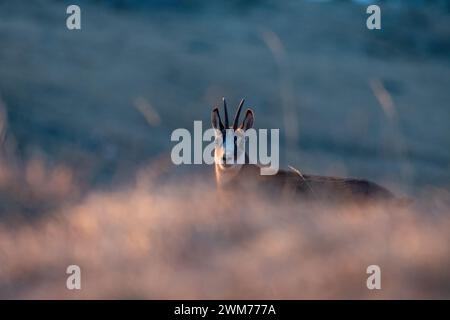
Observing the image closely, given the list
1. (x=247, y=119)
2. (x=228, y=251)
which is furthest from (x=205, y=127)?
(x=228, y=251)

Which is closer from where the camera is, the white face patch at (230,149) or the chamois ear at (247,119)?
the white face patch at (230,149)

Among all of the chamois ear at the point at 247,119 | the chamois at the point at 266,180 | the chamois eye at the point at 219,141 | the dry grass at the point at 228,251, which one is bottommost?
the dry grass at the point at 228,251

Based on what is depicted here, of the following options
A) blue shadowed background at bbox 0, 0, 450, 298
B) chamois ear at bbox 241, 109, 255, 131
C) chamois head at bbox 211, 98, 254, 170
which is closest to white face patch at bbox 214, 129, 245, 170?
chamois head at bbox 211, 98, 254, 170

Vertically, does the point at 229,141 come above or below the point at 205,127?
below

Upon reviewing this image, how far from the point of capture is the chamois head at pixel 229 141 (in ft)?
34.4

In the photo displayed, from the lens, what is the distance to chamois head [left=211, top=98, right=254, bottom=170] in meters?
10.5

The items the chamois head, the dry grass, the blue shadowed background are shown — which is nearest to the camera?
the dry grass

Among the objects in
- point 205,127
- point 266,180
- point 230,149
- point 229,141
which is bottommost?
point 266,180

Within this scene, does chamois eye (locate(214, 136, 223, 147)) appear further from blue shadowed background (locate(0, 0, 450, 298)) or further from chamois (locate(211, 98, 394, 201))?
blue shadowed background (locate(0, 0, 450, 298))

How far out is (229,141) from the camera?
1048 centimetres

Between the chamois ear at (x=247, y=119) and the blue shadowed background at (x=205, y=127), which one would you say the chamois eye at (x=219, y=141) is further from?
the blue shadowed background at (x=205, y=127)

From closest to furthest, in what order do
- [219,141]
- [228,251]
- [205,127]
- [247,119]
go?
1. [228,251]
2. [219,141]
3. [247,119]
4. [205,127]

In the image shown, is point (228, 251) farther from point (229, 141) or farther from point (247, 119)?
point (247, 119)

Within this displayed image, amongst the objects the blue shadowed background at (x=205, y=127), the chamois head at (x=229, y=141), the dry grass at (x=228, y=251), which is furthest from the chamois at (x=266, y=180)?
the dry grass at (x=228, y=251)
